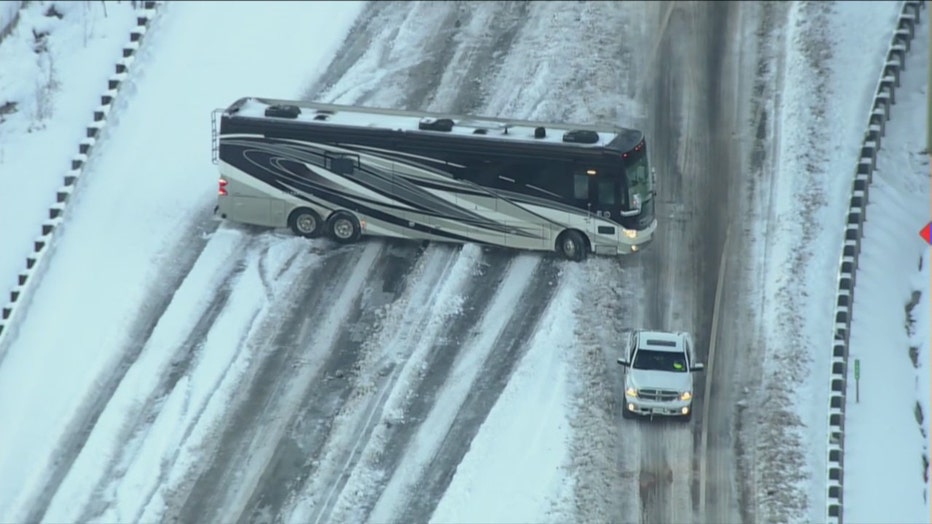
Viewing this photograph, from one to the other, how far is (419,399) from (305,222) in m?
7.71

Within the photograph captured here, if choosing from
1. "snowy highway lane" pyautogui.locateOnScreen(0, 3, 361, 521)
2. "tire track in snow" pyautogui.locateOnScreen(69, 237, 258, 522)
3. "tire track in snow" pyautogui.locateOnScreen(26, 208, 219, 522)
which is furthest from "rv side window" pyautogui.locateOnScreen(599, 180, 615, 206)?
"tire track in snow" pyautogui.locateOnScreen(26, 208, 219, 522)

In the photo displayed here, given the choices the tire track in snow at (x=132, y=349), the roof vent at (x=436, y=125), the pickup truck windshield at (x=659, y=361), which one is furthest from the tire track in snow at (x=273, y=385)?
the pickup truck windshield at (x=659, y=361)

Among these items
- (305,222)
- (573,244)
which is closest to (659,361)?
(573,244)

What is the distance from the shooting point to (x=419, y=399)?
43938 millimetres

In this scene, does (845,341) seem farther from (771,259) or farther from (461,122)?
(461,122)

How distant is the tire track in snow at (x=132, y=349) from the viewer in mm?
41531

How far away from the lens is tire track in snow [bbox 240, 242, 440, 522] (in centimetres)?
4134

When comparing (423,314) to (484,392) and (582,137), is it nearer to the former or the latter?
(484,392)

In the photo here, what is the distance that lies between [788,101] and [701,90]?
2.56 metres

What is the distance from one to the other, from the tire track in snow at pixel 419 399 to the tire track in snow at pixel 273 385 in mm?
2167

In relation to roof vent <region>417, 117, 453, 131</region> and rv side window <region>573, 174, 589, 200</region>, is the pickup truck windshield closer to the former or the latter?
rv side window <region>573, 174, 589, 200</region>

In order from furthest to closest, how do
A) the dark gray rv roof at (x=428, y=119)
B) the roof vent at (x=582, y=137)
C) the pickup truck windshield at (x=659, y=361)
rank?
the dark gray rv roof at (x=428, y=119) → the roof vent at (x=582, y=137) → the pickup truck windshield at (x=659, y=361)

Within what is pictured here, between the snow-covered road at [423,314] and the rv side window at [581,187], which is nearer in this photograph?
the snow-covered road at [423,314]

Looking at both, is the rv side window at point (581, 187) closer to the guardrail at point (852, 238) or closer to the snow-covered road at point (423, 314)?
the snow-covered road at point (423, 314)
